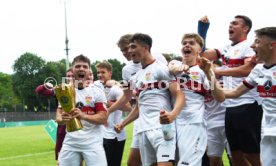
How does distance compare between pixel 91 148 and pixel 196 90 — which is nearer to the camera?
pixel 196 90

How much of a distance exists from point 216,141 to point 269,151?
2159 millimetres

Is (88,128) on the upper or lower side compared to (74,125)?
lower

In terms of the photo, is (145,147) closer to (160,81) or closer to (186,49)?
(160,81)

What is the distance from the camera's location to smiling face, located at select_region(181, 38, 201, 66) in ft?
20.9

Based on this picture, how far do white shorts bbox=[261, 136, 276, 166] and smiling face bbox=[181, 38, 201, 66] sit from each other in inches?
64.5

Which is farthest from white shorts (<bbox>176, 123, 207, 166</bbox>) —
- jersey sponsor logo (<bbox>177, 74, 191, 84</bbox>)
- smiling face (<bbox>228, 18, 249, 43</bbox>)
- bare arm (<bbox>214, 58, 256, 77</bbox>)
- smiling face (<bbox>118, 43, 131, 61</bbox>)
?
smiling face (<bbox>118, 43, 131, 61</bbox>)

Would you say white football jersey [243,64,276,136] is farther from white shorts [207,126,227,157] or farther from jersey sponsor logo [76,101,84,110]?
jersey sponsor logo [76,101,84,110]

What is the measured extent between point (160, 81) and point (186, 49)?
64cm

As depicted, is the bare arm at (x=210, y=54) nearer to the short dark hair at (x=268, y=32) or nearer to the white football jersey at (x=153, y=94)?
the white football jersey at (x=153, y=94)

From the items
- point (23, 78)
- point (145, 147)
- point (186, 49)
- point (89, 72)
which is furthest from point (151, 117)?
point (23, 78)

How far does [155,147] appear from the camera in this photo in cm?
607

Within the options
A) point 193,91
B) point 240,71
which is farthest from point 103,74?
point 240,71

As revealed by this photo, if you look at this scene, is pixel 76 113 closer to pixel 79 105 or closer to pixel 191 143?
pixel 79 105

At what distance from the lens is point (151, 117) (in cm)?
616
